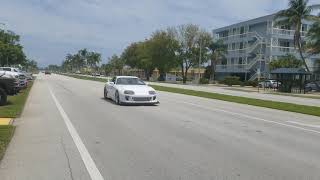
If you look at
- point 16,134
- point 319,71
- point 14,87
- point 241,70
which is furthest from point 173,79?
point 16,134

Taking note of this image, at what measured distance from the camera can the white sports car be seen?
74.7ft

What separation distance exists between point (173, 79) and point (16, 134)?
102640 millimetres

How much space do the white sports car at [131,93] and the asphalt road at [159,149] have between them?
5481 millimetres

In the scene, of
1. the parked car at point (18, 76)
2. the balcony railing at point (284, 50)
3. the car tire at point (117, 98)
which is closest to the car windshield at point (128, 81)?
the car tire at point (117, 98)

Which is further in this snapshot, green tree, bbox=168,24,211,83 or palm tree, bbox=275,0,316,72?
green tree, bbox=168,24,211,83

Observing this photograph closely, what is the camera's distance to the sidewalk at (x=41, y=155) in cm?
819

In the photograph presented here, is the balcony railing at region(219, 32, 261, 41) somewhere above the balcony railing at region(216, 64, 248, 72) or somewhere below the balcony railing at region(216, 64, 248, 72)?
above

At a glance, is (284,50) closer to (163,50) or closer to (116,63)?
(163,50)

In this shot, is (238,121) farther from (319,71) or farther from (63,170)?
(319,71)

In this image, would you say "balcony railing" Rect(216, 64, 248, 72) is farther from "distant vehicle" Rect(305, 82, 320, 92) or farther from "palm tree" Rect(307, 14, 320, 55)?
"distant vehicle" Rect(305, 82, 320, 92)

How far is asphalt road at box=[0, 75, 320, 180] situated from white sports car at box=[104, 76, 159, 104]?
216 inches

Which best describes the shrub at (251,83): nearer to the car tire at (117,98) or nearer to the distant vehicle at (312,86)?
the distant vehicle at (312,86)

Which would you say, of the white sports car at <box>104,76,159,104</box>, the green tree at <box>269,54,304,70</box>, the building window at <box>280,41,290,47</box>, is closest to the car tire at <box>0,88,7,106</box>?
the white sports car at <box>104,76,159,104</box>

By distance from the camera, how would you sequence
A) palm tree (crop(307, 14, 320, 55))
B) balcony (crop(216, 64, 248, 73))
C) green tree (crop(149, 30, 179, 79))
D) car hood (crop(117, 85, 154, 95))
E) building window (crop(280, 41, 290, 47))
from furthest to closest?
green tree (crop(149, 30, 179, 79)) → balcony (crop(216, 64, 248, 73)) → building window (crop(280, 41, 290, 47)) → palm tree (crop(307, 14, 320, 55)) → car hood (crop(117, 85, 154, 95))
